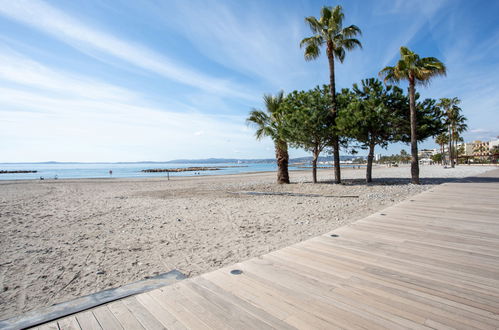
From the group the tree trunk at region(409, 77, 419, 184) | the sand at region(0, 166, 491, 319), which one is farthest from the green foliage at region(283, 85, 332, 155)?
the sand at region(0, 166, 491, 319)

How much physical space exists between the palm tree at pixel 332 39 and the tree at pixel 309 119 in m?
0.65

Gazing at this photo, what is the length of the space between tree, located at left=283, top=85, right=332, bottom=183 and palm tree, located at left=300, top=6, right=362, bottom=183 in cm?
65

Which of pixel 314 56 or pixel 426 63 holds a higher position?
pixel 314 56

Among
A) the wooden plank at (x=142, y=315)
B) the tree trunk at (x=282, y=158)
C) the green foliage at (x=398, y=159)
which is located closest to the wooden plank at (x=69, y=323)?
the wooden plank at (x=142, y=315)

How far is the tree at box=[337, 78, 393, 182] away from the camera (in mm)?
14391

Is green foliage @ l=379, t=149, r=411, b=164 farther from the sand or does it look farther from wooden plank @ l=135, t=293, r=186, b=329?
wooden plank @ l=135, t=293, r=186, b=329

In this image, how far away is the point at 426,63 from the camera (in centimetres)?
1430

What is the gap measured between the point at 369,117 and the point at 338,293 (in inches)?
554

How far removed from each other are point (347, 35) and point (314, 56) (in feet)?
7.73

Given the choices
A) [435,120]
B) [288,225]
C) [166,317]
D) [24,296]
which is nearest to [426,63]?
[435,120]

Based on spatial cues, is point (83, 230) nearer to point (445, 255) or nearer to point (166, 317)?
point (166, 317)

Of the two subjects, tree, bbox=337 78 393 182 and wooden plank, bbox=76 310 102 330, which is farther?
tree, bbox=337 78 393 182

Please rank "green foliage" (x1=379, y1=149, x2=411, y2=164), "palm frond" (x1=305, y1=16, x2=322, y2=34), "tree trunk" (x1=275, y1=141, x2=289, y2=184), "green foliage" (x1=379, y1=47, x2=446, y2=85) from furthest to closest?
1. "green foliage" (x1=379, y1=149, x2=411, y2=164)
2. "tree trunk" (x1=275, y1=141, x2=289, y2=184)
3. "palm frond" (x1=305, y1=16, x2=322, y2=34)
4. "green foliage" (x1=379, y1=47, x2=446, y2=85)

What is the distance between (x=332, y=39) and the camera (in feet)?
51.5
